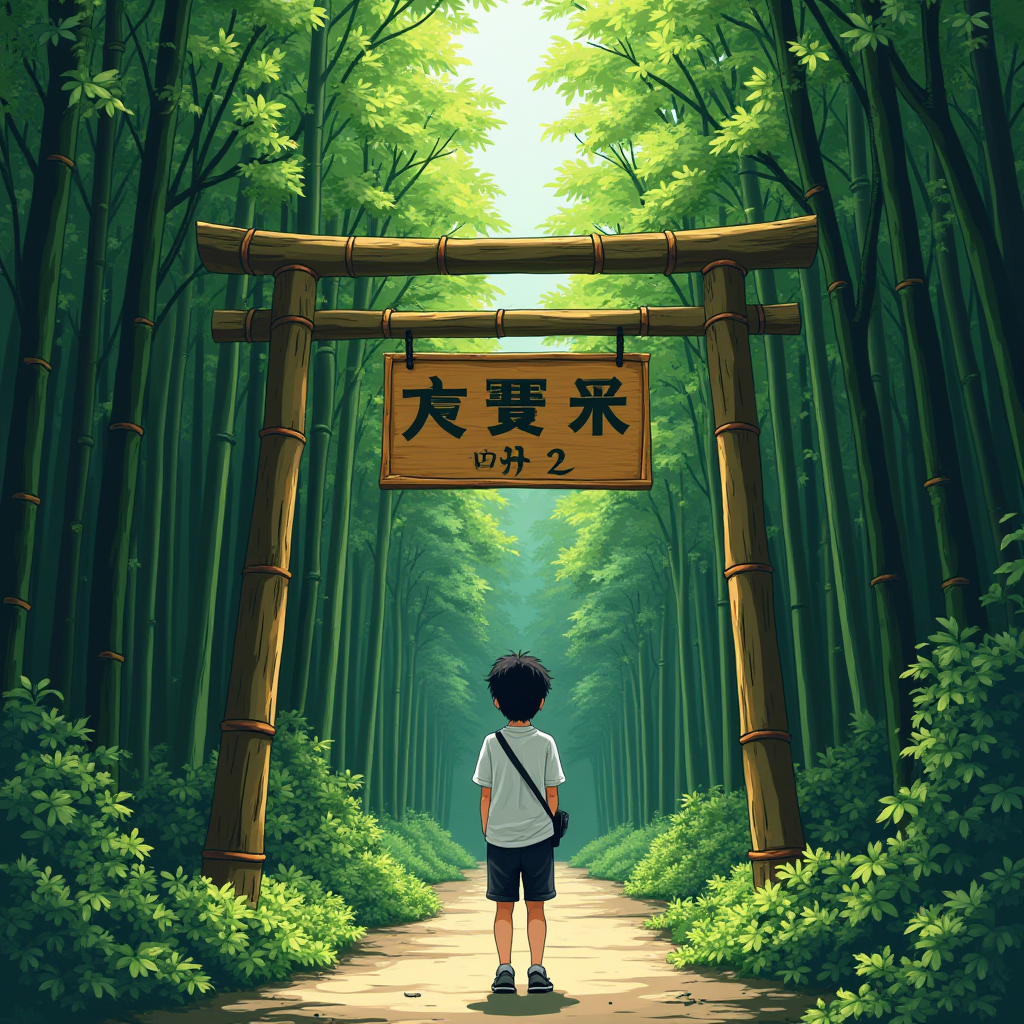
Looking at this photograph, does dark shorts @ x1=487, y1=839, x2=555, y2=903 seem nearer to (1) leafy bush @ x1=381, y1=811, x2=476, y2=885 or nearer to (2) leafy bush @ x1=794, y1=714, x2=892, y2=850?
(2) leafy bush @ x1=794, y1=714, x2=892, y2=850

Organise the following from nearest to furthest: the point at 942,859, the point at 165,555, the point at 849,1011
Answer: the point at 849,1011 → the point at 942,859 → the point at 165,555

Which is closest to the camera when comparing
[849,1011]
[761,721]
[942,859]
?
[849,1011]

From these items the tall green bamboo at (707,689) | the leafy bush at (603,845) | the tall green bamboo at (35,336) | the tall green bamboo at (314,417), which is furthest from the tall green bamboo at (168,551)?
the leafy bush at (603,845)

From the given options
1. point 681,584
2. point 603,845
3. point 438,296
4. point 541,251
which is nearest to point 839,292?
point 541,251

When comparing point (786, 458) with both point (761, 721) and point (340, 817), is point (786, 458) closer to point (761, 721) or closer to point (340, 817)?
point (761, 721)

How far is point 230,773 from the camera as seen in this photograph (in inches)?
253

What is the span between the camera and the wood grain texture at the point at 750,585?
6.33m

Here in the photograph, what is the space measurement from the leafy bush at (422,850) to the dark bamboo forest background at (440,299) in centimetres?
135

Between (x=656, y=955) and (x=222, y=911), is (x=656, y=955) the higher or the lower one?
the lower one

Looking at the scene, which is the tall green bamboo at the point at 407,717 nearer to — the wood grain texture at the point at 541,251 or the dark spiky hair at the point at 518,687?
the wood grain texture at the point at 541,251

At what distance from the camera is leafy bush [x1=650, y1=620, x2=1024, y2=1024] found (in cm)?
452

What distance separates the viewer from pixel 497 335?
6980mm

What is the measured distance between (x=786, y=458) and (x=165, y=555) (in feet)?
19.8

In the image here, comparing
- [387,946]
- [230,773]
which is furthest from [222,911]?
[387,946]
